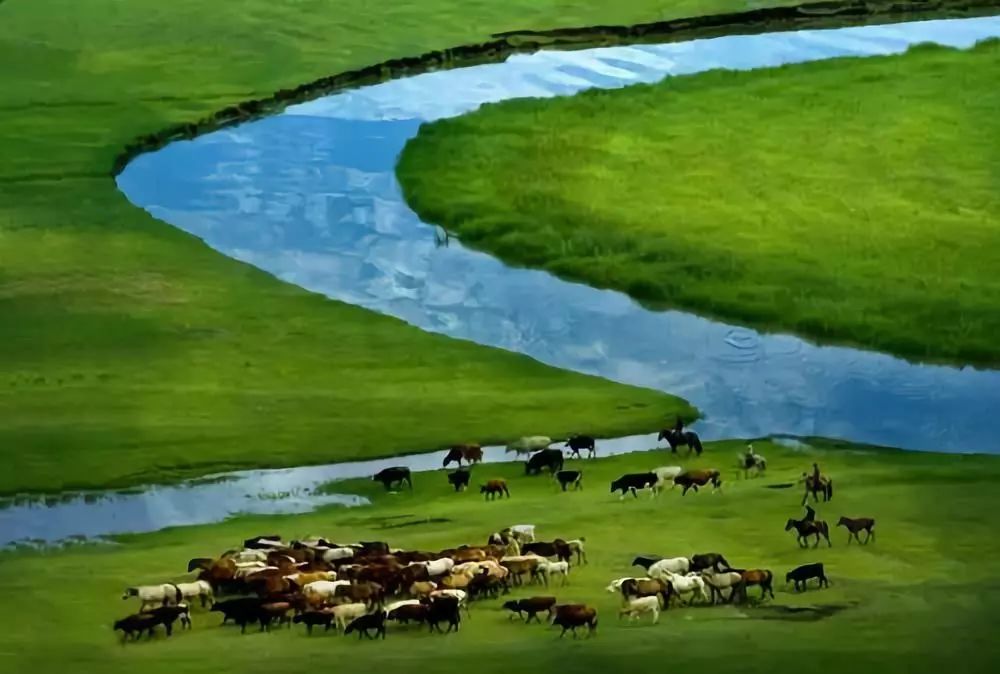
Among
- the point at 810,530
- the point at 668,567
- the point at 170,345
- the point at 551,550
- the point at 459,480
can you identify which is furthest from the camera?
the point at 170,345

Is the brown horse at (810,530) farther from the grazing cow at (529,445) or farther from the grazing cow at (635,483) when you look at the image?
the grazing cow at (529,445)

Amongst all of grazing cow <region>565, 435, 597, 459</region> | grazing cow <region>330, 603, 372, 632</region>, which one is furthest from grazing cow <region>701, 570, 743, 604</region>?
grazing cow <region>565, 435, 597, 459</region>

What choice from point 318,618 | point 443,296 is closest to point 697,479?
point 318,618

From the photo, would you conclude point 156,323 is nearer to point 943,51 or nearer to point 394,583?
point 394,583

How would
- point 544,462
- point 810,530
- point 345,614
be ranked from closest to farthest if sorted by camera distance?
point 345,614, point 810,530, point 544,462

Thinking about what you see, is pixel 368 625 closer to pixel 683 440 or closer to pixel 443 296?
pixel 683 440

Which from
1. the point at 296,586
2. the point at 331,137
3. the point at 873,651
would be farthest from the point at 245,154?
the point at 873,651

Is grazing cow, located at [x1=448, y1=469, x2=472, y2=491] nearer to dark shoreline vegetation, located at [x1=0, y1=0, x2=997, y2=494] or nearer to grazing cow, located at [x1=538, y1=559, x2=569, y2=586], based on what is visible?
dark shoreline vegetation, located at [x1=0, y1=0, x2=997, y2=494]

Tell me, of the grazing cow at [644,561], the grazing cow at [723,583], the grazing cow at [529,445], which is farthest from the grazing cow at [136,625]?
the grazing cow at [529,445]
